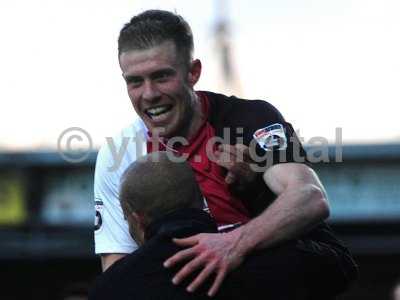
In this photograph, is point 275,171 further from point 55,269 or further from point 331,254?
point 55,269

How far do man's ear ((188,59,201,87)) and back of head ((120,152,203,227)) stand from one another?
968mm

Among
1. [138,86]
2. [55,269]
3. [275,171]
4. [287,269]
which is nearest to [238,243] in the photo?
[287,269]

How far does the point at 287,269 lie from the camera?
3549 mm

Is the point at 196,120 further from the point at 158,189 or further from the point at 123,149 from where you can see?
the point at 158,189

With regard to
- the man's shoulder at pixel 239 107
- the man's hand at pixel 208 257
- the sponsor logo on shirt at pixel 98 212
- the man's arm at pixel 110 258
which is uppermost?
the man's shoulder at pixel 239 107

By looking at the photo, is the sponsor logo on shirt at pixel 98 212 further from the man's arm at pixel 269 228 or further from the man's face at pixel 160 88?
the man's arm at pixel 269 228

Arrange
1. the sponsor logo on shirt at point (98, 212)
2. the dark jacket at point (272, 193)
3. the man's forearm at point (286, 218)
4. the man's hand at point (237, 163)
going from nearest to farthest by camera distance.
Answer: the man's forearm at point (286, 218) → the dark jacket at point (272, 193) → the man's hand at point (237, 163) → the sponsor logo on shirt at point (98, 212)

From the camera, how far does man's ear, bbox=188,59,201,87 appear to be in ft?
14.9

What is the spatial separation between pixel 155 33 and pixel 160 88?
24 centimetres

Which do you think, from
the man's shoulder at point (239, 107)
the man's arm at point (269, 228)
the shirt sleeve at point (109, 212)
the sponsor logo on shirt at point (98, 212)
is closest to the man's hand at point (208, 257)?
the man's arm at point (269, 228)

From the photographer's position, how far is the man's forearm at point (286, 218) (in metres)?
3.71

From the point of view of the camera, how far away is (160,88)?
171 inches

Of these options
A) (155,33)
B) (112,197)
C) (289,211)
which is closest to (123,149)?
(112,197)

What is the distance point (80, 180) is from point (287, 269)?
11939 millimetres
